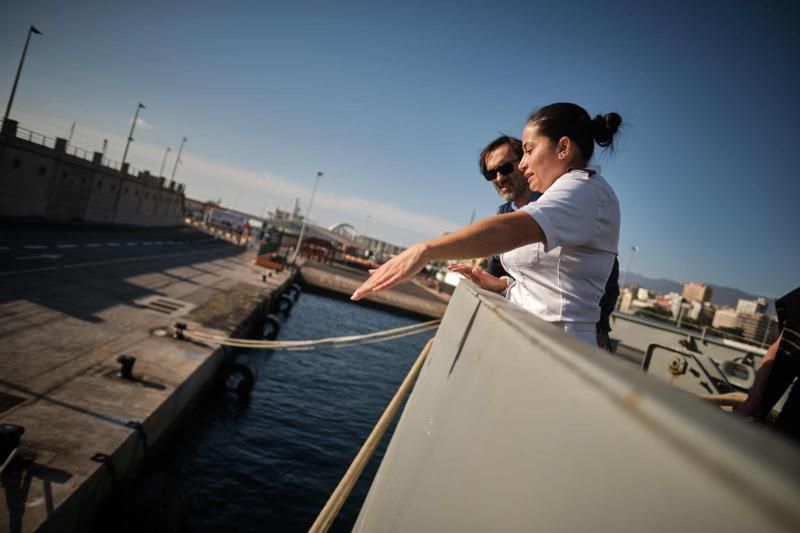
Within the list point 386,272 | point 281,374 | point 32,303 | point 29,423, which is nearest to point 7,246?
point 32,303

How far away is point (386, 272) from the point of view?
149 centimetres

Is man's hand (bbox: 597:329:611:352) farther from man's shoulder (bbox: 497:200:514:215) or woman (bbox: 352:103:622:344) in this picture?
man's shoulder (bbox: 497:200:514:215)

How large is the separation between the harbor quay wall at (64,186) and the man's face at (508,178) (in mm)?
30746

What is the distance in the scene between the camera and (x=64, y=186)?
29625 mm

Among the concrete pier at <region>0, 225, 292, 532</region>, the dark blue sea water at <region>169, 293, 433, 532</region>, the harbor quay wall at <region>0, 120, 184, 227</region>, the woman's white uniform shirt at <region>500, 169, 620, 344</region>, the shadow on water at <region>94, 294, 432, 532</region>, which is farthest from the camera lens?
the harbor quay wall at <region>0, 120, 184, 227</region>

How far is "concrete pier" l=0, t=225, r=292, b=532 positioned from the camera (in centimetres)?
425

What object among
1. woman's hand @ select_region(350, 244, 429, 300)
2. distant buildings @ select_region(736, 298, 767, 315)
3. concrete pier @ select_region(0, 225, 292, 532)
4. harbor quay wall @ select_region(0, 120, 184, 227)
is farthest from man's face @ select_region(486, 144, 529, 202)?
distant buildings @ select_region(736, 298, 767, 315)

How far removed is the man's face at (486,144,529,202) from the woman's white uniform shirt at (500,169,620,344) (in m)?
1.59

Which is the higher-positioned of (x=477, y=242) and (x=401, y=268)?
(x=477, y=242)

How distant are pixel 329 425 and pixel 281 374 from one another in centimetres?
388

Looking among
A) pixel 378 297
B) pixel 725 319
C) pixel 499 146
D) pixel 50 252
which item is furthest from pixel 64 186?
pixel 725 319

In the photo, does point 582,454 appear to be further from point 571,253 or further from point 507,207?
point 507,207

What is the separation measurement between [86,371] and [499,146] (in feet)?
24.6

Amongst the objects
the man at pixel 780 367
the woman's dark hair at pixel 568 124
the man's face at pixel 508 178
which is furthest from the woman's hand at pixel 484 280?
the man at pixel 780 367
